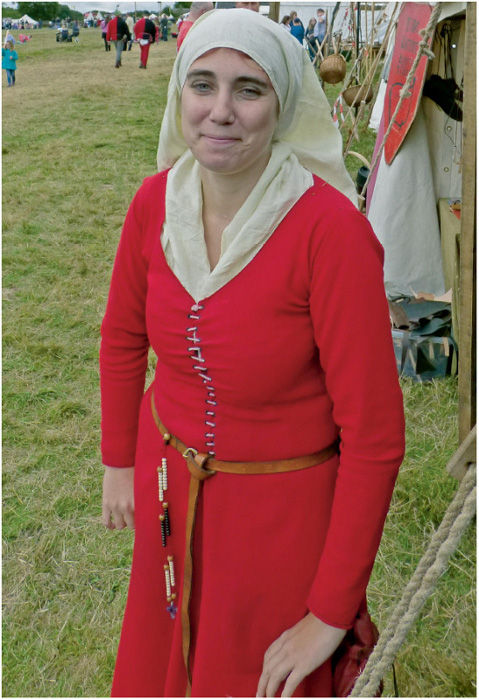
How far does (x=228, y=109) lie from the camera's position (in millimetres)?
948

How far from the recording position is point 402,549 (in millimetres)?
2428

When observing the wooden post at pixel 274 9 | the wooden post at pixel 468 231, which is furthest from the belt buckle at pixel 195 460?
the wooden post at pixel 274 9

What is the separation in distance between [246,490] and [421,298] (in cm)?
308

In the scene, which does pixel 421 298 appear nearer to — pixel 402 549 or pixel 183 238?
pixel 402 549

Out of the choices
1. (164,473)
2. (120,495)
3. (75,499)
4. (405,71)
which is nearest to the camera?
(164,473)

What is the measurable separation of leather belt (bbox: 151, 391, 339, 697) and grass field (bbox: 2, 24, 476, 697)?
3.18 feet

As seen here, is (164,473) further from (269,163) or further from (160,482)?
(269,163)

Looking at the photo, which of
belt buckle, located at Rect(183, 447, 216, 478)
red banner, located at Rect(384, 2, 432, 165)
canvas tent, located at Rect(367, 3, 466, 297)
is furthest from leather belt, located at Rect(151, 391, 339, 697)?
canvas tent, located at Rect(367, 3, 466, 297)

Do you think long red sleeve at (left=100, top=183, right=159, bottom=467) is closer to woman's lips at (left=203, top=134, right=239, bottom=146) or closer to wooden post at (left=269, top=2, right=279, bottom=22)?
woman's lips at (left=203, top=134, right=239, bottom=146)

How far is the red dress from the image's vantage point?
99cm

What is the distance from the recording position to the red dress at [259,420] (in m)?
0.99

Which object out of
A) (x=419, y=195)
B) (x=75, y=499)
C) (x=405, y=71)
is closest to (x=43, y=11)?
(x=405, y=71)

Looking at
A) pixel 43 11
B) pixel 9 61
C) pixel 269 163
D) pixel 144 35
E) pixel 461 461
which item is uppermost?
pixel 43 11

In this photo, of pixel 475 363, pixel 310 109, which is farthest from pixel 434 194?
pixel 310 109
